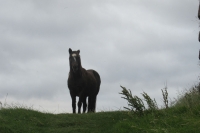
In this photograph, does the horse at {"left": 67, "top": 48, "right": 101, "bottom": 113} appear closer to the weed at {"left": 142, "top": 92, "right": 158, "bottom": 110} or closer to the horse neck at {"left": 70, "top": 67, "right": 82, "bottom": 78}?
the horse neck at {"left": 70, "top": 67, "right": 82, "bottom": 78}

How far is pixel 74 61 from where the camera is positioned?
1762cm

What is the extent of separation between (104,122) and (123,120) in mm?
969

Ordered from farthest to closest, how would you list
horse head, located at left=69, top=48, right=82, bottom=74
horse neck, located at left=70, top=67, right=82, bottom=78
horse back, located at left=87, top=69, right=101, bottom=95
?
horse back, located at left=87, top=69, right=101, bottom=95
horse neck, located at left=70, top=67, right=82, bottom=78
horse head, located at left=69, top=48, right=82, bottom=74

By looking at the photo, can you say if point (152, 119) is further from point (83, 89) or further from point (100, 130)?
point (83, 89)

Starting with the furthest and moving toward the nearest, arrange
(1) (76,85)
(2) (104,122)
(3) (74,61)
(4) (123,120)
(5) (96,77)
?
1. (5) (96,77)
2. (1) (76,85)
3. (3) (74,61)
4. (2) (104,122)
5. (4) (123,120)

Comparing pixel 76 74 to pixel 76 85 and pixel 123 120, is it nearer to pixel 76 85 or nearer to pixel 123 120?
pixel 76 85

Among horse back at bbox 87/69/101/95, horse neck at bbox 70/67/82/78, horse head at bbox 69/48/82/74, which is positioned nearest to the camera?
horse head at bbox 69/48/82/74

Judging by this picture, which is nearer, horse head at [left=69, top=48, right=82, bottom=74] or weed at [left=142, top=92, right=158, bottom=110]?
weed at [left=142, top=92, right=158, bottom=110]

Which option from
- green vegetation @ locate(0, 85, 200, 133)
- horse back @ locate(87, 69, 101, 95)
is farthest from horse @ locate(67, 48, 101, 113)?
green vegetation @ locate(0, 85, 200, 133)

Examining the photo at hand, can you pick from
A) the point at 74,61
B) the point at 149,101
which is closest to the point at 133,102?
the point at 149,101

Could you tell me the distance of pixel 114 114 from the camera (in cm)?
1292

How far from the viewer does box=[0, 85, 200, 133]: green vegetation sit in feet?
31.8

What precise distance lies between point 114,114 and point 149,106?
1.75 metres

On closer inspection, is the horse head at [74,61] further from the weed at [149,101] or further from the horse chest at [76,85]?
the weed at [149,101]
